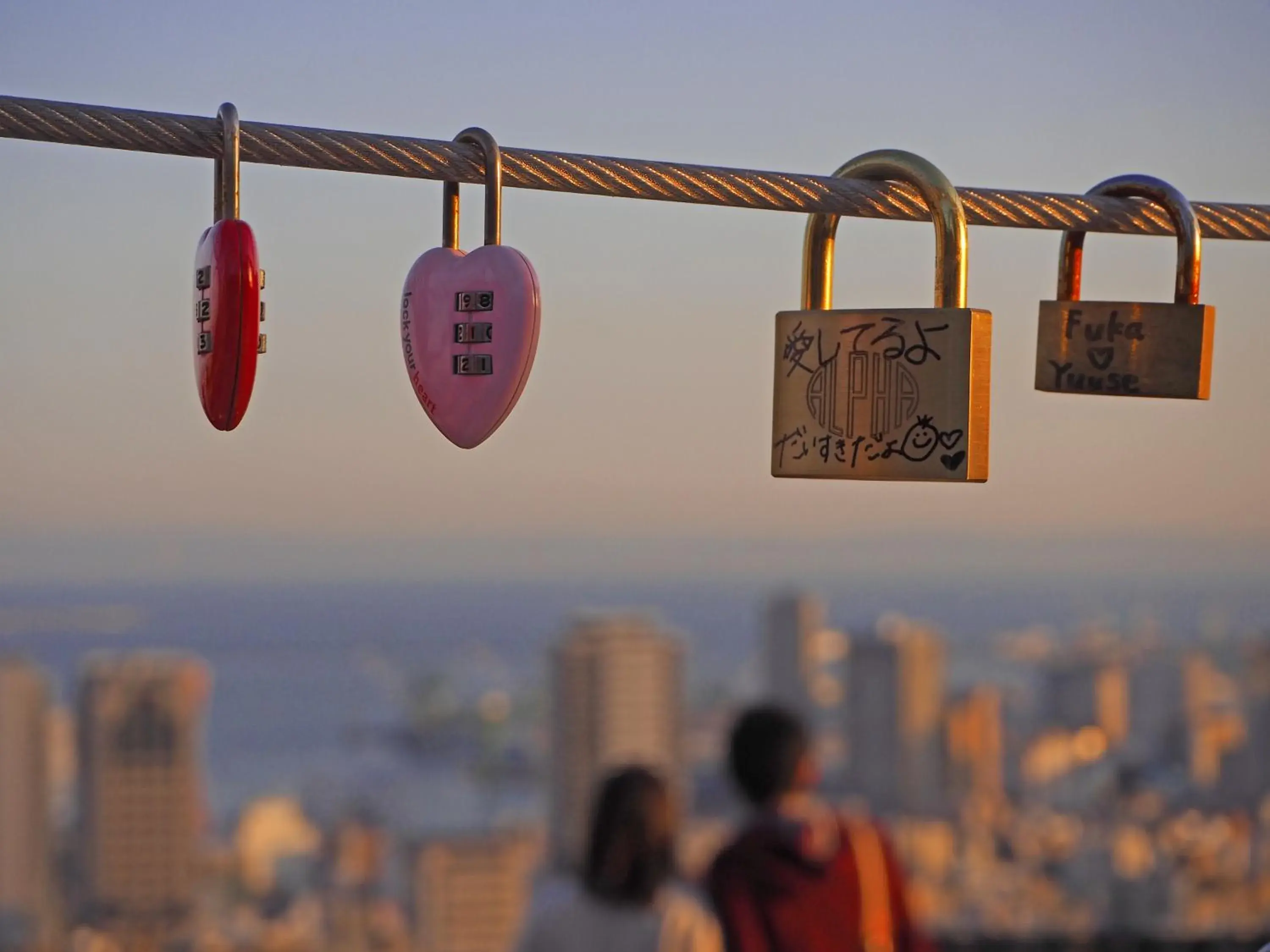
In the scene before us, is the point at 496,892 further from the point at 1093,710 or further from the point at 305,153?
the point at 305,153

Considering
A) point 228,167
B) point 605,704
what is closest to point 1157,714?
point 605,704

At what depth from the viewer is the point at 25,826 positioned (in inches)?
985

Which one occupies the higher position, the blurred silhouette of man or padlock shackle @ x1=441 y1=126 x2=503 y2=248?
padlock shackle @ x1=441 y1=126 x2=503 y2=248

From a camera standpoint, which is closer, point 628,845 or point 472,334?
point 472,334

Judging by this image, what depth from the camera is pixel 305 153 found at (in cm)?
181

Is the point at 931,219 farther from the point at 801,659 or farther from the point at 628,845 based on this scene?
the point at 801,659

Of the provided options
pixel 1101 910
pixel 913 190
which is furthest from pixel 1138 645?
pixel 913 190

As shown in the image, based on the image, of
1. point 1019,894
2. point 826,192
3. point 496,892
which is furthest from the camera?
point 496,892

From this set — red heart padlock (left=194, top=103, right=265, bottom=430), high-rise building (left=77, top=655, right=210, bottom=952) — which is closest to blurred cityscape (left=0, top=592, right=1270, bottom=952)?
high-rise building (left=77, top=655, right=210, bottom=952)

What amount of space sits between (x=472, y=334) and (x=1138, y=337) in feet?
2.93

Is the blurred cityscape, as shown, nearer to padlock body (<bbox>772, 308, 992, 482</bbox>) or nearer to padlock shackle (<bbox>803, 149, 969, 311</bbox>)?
padlock shackle (<bbox>803, 149, 969, 311</bbox>)

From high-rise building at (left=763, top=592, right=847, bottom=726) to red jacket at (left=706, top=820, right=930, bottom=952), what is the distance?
24.4m

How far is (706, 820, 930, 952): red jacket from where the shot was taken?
3.22m

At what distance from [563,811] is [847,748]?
500 cm
